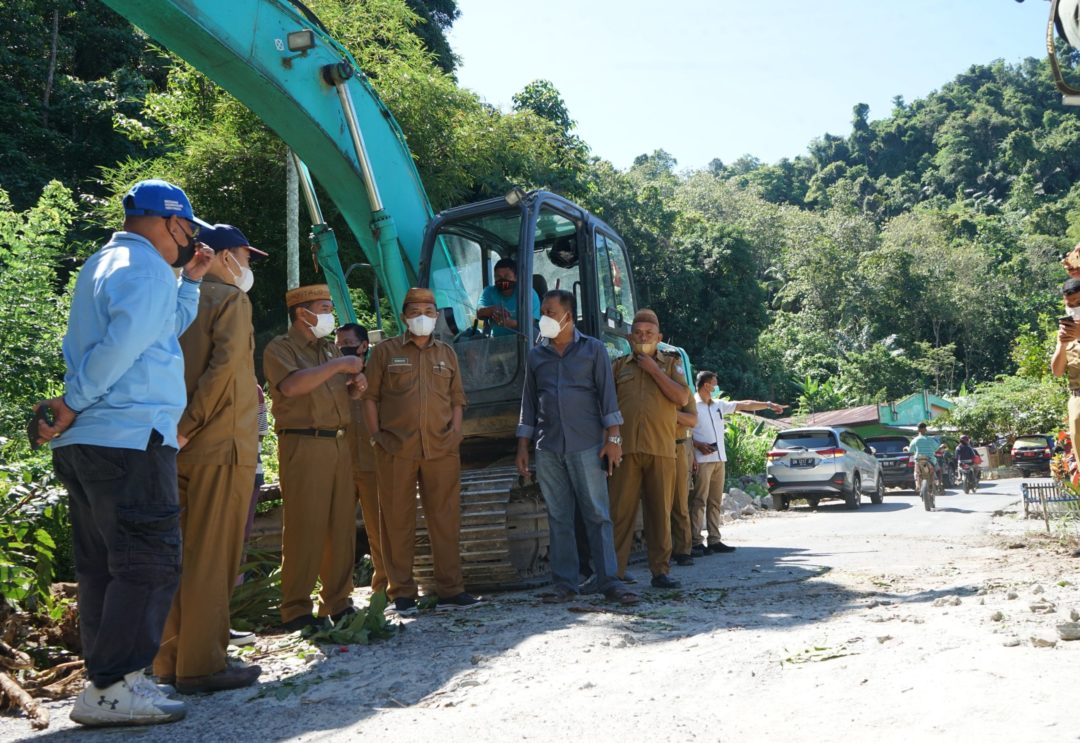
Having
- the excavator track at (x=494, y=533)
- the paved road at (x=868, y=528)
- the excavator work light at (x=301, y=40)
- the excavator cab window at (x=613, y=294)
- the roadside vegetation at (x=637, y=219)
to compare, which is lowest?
the paved road at (x=868, y=528)

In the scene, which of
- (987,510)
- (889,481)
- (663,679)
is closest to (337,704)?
(663,679)

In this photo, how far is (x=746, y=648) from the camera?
4773mm

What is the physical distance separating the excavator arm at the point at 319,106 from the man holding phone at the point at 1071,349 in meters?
4.74

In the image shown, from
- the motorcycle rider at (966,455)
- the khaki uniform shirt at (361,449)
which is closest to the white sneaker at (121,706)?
the khaki uniform shirt at (361,449)

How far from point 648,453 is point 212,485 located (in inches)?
136

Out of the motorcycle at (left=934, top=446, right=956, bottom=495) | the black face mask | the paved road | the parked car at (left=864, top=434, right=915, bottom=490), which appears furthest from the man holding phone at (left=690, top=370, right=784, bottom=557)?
the parked car at (left=864, top=434, right=915, bottom=490)

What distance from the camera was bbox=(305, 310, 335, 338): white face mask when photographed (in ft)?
18.9

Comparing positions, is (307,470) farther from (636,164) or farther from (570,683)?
(636,164)

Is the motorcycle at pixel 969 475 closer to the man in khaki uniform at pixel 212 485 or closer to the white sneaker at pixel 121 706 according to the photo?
the man in khaki uniform at pixel 212 485

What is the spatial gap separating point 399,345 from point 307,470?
1.40 meters

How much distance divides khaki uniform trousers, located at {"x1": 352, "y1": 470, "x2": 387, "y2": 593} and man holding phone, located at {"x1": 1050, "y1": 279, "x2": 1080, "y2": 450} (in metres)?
4.79

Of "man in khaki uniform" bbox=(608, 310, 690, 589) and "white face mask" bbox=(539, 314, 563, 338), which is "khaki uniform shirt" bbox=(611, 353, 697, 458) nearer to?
"man in khaki uniform" bbox=(608, 310, 690, 589)

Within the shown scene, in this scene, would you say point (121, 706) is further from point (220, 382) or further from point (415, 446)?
point (415, 446)

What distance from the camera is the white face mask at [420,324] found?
657cm
